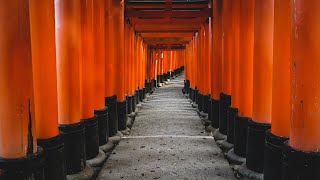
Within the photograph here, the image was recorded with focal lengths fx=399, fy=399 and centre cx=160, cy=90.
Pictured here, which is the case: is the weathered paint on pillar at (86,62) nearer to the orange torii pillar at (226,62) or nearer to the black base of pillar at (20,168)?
the black base of pillar at (20,168)

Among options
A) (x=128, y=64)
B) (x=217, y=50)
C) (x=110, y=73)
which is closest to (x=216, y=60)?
(x=217, y=50)

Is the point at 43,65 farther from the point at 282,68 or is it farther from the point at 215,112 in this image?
the point at 215,112

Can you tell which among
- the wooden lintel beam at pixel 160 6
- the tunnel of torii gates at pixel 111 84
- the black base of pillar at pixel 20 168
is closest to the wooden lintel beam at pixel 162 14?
the wooden lintel beam at pixel 160 6

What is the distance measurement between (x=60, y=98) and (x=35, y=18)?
1.61m

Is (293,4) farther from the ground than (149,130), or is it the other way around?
(293,4)

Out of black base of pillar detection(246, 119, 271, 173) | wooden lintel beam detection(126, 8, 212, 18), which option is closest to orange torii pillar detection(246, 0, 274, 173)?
black base of pillar detection(246, 119, 271, 173)

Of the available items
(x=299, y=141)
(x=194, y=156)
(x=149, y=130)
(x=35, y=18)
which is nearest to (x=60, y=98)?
(x=35, y=18)

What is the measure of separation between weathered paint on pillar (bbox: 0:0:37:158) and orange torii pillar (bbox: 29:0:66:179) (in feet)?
3.04

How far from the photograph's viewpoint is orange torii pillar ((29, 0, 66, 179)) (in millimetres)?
5168

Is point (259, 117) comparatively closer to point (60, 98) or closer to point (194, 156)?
point (194, 156)

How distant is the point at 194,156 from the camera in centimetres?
813

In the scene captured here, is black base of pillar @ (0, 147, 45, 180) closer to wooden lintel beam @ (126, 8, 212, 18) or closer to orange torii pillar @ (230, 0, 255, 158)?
orange torii pillar @ (230, 0, 255, 158)

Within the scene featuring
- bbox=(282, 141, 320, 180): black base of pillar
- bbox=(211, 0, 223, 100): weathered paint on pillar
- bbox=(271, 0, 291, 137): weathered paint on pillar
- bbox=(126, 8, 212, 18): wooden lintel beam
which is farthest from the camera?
bbox=(126, 8, 212, 18): wooden lintel beam

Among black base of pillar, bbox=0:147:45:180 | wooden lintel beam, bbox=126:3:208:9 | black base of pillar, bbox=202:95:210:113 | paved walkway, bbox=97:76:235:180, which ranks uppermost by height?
wooden lintel beam, bbox=126:3:208:9
